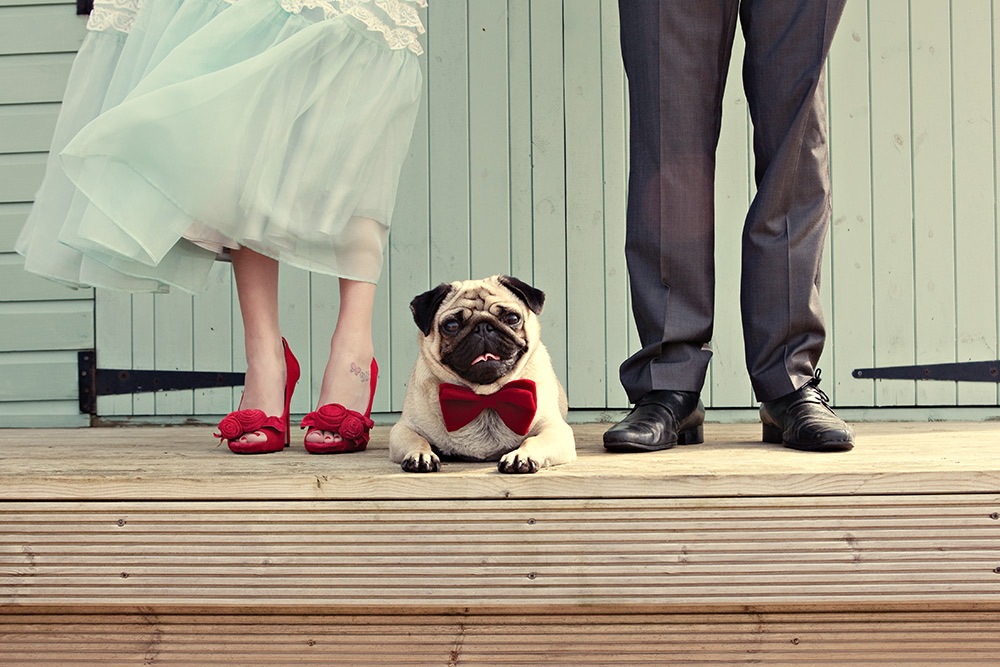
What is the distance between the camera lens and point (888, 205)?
2.78 m

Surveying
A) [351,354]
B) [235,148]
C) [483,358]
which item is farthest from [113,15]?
[483,358]

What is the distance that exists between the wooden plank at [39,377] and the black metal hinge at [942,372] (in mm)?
2554

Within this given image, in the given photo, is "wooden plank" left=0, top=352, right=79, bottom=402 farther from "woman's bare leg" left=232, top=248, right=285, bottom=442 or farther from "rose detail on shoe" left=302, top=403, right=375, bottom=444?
"rose detail on shoe" left=302, top=403, right=375, bottom=444

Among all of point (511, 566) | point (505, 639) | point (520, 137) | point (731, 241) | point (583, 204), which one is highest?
point (520, 137)

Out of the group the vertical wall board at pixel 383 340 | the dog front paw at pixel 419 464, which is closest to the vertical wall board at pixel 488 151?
the vertical wall board at pixel 383 340

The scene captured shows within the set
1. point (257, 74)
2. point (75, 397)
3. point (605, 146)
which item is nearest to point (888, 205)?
point (605, 146)

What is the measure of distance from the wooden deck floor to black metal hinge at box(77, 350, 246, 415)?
144 cm

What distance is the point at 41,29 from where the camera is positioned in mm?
2895

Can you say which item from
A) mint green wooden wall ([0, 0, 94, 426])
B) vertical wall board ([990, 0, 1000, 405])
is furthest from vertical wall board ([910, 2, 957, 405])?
mint green wooden wall ([0, 0, 94, 426])

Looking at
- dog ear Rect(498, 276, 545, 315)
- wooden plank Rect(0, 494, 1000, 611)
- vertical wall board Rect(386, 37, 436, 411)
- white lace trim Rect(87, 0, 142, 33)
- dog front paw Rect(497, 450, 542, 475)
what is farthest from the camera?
vertical wall board Rect(386, 37, 436, 411)

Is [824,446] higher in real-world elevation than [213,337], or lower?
lower

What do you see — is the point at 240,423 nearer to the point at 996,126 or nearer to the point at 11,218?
the point at 11,218

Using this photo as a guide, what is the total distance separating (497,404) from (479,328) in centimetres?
15

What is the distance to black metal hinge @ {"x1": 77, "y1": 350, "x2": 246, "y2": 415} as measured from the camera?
2.87 m
